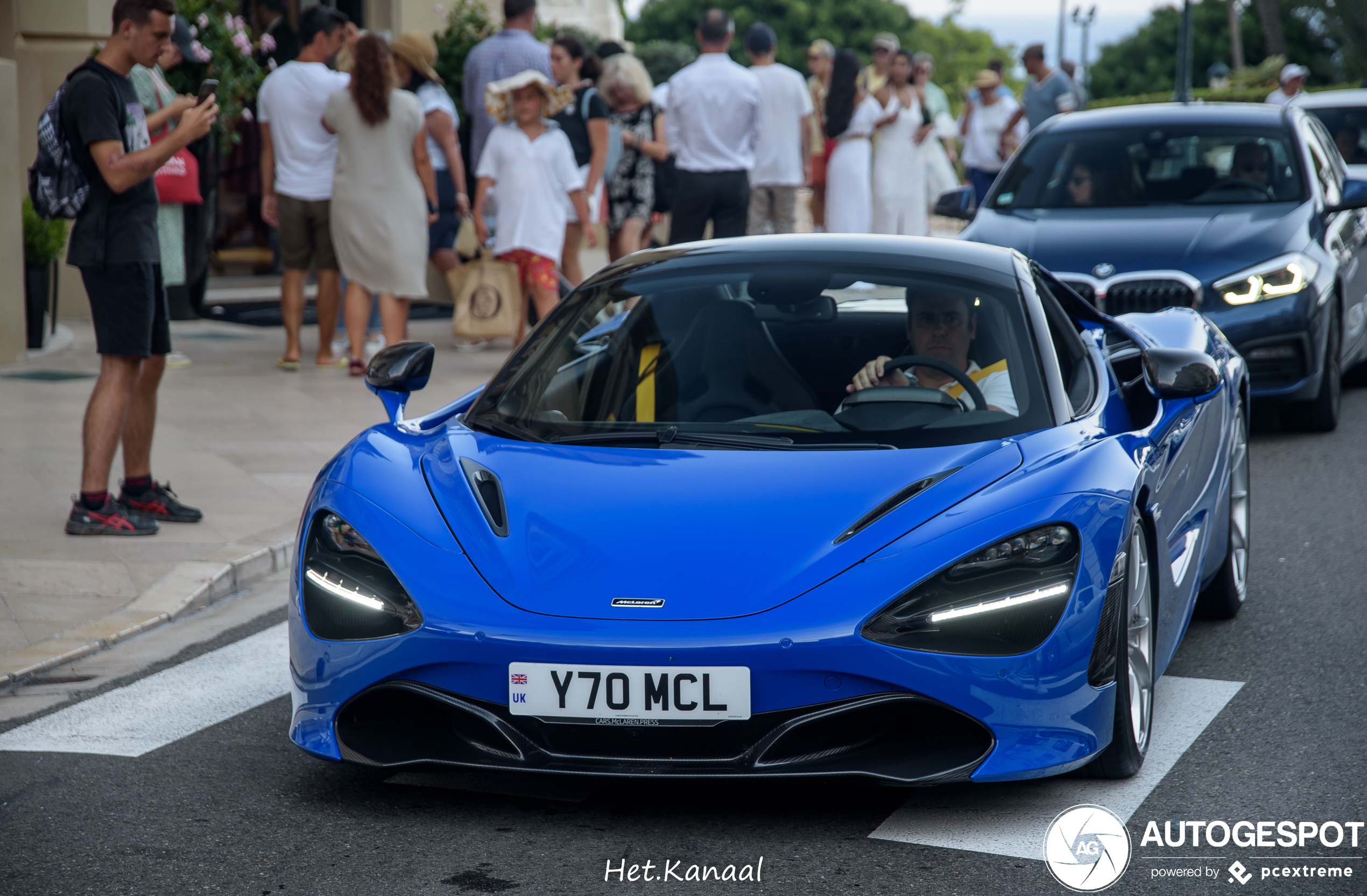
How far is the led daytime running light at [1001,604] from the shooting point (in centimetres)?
336

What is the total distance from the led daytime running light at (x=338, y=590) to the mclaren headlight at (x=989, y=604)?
1.04 metres

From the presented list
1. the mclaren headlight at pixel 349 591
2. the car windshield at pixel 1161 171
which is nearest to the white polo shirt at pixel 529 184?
the car windshield at pixel 1161 171

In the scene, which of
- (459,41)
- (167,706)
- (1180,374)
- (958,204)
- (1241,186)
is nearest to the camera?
(1180,374)

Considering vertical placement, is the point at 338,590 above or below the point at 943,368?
below

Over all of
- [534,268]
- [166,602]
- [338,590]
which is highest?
[338,590]

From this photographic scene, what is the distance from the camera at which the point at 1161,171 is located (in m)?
9.36

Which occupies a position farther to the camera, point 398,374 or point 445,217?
point 445,217

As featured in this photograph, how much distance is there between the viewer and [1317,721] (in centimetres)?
432

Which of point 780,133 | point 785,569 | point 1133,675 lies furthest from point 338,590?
point 780,133

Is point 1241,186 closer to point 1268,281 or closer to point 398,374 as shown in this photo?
point 1268,281

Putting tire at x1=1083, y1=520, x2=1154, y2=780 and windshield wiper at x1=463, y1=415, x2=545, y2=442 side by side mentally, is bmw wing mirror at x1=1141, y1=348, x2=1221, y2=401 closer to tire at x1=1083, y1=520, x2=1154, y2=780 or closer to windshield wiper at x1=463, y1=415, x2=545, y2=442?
tire at x1=1083, y1=520, x2=1154, y2=780

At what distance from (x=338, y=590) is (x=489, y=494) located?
416 mm

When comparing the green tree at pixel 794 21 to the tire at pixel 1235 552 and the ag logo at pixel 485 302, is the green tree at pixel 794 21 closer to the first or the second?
the ag logo at pixel 485 302

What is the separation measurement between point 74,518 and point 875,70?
11693mm
